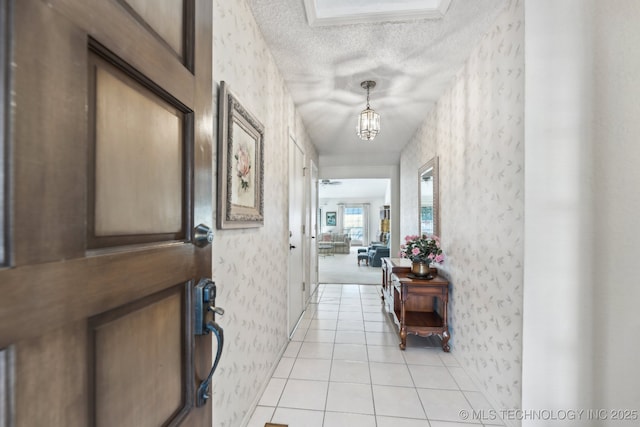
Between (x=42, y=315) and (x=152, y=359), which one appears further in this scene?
(x=152, y=359)

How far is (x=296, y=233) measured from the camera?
337 cm

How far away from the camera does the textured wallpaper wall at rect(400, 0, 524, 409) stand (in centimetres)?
159

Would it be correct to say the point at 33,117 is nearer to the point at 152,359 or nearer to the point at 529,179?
the point at 152,359

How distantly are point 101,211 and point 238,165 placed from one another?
115 centimetres

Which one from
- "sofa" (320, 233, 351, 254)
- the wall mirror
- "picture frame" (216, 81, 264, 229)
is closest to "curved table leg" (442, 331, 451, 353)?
the wall mirror

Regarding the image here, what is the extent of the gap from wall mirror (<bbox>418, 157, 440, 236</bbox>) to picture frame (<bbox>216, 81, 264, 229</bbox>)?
200 centimetres

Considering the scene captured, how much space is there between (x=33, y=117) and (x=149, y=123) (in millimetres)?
227

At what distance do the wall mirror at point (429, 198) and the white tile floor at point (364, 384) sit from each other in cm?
121

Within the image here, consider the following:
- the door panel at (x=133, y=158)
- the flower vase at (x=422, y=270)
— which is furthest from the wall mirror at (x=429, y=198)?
the door panel at (x=133, y=158)

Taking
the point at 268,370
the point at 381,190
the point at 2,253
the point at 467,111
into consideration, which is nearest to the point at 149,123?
the point at 2,253

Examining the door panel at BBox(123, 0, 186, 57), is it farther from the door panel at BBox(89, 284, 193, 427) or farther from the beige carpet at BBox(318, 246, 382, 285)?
the beige carpet at BBox(318, 246, 382, 285)

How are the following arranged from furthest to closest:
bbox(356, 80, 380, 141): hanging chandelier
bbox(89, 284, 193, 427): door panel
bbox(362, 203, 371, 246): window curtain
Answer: bbox(362, 203, 371, 246): window curtain, bbox(356, 80, 380, 141): hanging chandelier, bbox(89, 284, 193, 427): door panel

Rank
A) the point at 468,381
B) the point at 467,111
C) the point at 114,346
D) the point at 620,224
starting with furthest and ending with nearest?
the point at 467,111 → the point at 468,381 → the point at 620,224 → the point at 114,346

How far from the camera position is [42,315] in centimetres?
35
